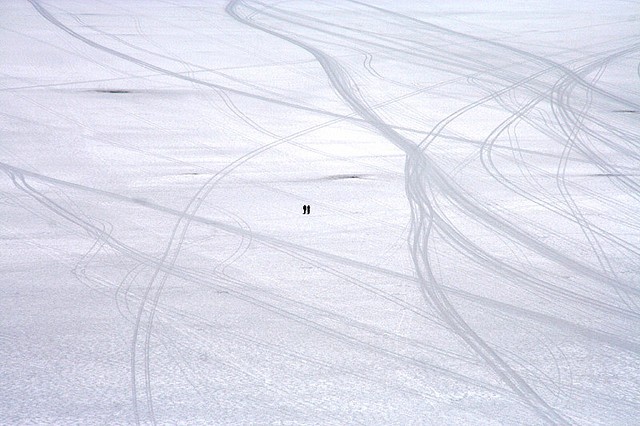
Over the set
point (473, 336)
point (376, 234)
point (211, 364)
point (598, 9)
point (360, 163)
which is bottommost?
point (211, 364)

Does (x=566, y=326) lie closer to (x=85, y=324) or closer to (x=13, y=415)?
(x=85, y=324)

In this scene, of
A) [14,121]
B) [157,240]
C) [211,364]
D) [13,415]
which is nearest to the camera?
[13,415]

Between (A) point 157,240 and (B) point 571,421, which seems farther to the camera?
(A) point 157,240

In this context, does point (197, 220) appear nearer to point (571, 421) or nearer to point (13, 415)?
point (13, 415)

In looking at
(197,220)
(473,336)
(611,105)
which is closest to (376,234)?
(197,220)

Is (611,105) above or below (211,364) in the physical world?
above

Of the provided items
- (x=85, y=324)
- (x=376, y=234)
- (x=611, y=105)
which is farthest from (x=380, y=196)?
(x=611, y=105)

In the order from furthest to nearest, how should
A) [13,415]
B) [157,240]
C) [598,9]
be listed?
[598,9] < [157,240] < [13,415]
